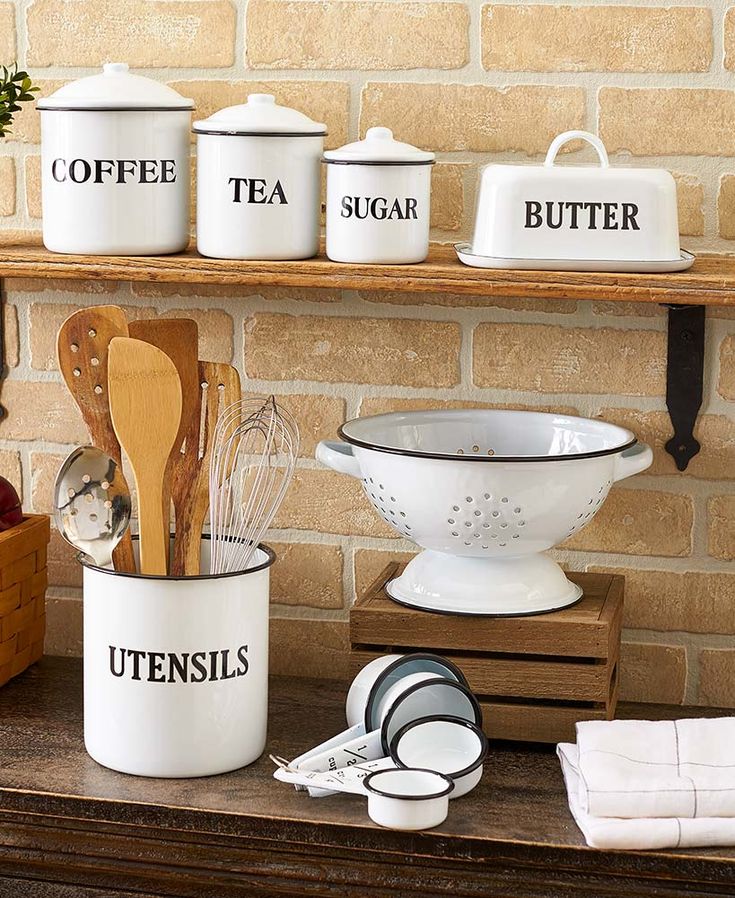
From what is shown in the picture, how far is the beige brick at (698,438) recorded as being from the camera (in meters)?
1.21

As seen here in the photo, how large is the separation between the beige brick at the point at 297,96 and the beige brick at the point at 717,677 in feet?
2.02

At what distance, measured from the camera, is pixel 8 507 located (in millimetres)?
1236

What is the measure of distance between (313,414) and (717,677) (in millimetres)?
474

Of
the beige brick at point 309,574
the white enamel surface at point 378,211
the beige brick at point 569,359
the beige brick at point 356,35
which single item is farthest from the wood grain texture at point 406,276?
the beige brick at point 309,574

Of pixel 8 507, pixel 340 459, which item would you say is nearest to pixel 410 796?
pixel 340 459

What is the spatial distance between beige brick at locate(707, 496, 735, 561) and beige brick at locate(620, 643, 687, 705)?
104 mm

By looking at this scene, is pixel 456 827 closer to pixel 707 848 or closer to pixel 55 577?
pixel 707 848

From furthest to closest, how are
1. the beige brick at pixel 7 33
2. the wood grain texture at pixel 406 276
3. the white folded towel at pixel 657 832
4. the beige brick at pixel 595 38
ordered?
the beige brick at pixel 7 33, the beige brick at pixel 595 38, the wood grain texture at pixel 406 276, the white folded towel at pixel 657 832

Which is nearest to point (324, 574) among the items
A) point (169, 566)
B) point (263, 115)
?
point (169, 566)

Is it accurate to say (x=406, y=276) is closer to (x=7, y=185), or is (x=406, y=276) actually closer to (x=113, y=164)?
(x=113, y=164)

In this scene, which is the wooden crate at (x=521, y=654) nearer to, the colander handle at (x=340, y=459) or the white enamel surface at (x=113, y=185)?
the colander handle at (x=340, y=459)

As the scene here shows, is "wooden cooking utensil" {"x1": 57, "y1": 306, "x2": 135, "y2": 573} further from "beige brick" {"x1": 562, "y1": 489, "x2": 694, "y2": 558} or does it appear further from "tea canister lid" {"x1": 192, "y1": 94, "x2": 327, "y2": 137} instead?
"beige brick" {"x1": 562, "y1": 489, "x2": 694, "y2": 558}

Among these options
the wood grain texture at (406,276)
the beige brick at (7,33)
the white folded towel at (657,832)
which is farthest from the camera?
the beige brick at (7,33)

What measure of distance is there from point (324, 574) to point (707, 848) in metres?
0.51
